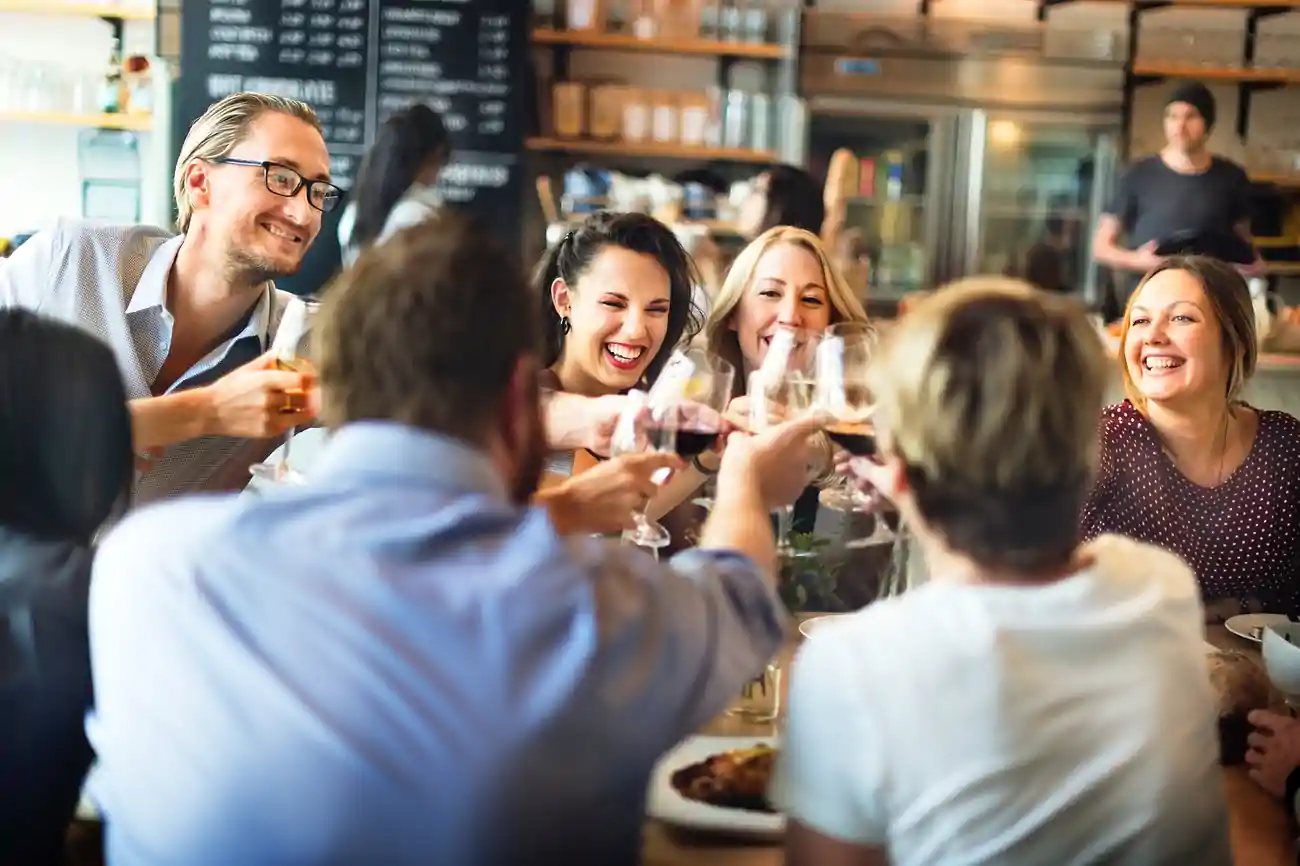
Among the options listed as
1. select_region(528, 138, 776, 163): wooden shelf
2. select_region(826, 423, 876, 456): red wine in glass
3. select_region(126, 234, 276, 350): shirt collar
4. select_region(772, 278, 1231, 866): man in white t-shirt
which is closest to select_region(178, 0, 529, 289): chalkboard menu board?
select_region(528, 138, 776, 163): wooden shelf

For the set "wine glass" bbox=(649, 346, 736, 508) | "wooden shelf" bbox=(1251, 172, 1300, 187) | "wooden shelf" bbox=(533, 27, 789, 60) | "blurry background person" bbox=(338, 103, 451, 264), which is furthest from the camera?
"wooden shelf" bbox=(1251, 172, 1300, 187)

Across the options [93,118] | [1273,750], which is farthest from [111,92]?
[1273,750]

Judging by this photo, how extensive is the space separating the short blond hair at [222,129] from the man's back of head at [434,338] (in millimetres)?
1389

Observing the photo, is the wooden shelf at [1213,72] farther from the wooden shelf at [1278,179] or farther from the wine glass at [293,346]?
the wine glass at [293,346]

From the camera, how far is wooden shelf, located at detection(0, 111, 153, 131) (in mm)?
5078

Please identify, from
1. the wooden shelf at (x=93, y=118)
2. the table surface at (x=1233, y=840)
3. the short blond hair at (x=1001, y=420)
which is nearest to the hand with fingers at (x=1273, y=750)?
the table surface at (x=1233, y=840)

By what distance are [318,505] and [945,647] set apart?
0.49m

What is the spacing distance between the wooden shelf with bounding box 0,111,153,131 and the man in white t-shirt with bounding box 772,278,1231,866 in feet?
15.6

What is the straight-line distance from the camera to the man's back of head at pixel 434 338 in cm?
98

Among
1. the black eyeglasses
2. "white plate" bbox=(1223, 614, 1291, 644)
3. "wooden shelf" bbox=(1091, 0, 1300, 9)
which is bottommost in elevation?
"white plate" bbox=(1223, 614, 1291, 644)

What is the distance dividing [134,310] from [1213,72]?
5068 mm

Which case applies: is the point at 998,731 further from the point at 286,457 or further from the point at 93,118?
the point at 93,118

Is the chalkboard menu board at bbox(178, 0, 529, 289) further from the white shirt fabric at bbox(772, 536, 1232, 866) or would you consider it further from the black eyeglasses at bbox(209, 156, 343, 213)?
the white shirt fabric at bbox(772, 536, 1232, 866)

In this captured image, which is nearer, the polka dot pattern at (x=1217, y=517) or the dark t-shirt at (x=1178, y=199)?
the polka dot pattern at (x=1217, y=517)
